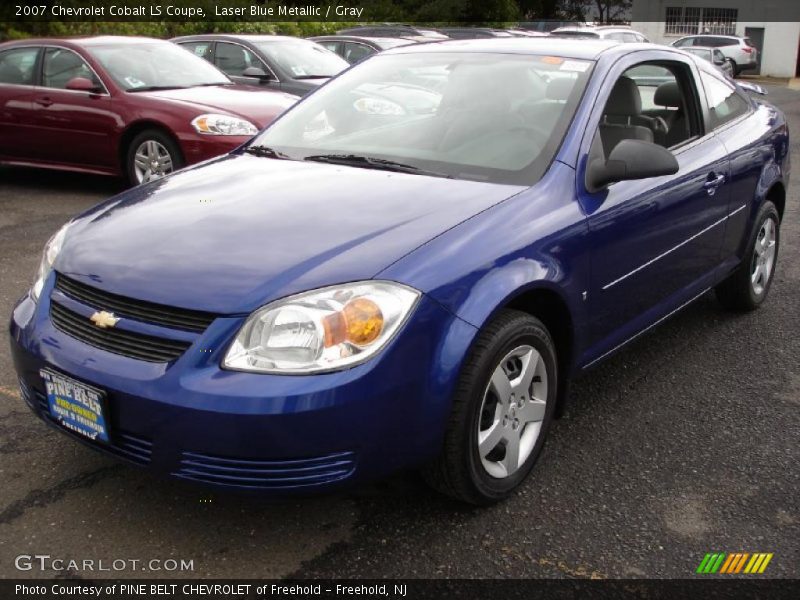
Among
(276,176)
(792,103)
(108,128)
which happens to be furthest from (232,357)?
(792,103)

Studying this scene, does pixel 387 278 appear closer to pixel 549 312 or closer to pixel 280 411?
pixel 280 411

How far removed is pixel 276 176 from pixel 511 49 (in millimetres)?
1266

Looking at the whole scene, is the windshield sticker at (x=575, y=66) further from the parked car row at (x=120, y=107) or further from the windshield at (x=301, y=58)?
A: the windshield at (x=301, y=58)

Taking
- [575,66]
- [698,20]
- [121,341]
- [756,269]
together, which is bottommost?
[756,269]

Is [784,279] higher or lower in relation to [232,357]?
lower

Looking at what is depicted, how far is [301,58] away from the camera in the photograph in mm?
10953

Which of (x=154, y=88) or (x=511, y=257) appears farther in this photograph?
(x=154, y=88)

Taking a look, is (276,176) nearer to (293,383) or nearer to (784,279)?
(293,383)

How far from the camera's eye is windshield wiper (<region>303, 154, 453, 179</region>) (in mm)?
3340

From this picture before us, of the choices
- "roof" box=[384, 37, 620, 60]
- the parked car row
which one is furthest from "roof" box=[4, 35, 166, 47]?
"roof" box=[384, 37, 620, 60]

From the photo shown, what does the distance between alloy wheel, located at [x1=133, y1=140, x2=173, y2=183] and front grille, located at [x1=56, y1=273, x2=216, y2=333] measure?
5.14 meters

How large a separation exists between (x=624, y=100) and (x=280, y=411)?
2.48m

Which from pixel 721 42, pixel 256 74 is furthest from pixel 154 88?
pixel 721 42

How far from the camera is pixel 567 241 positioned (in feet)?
10.2
